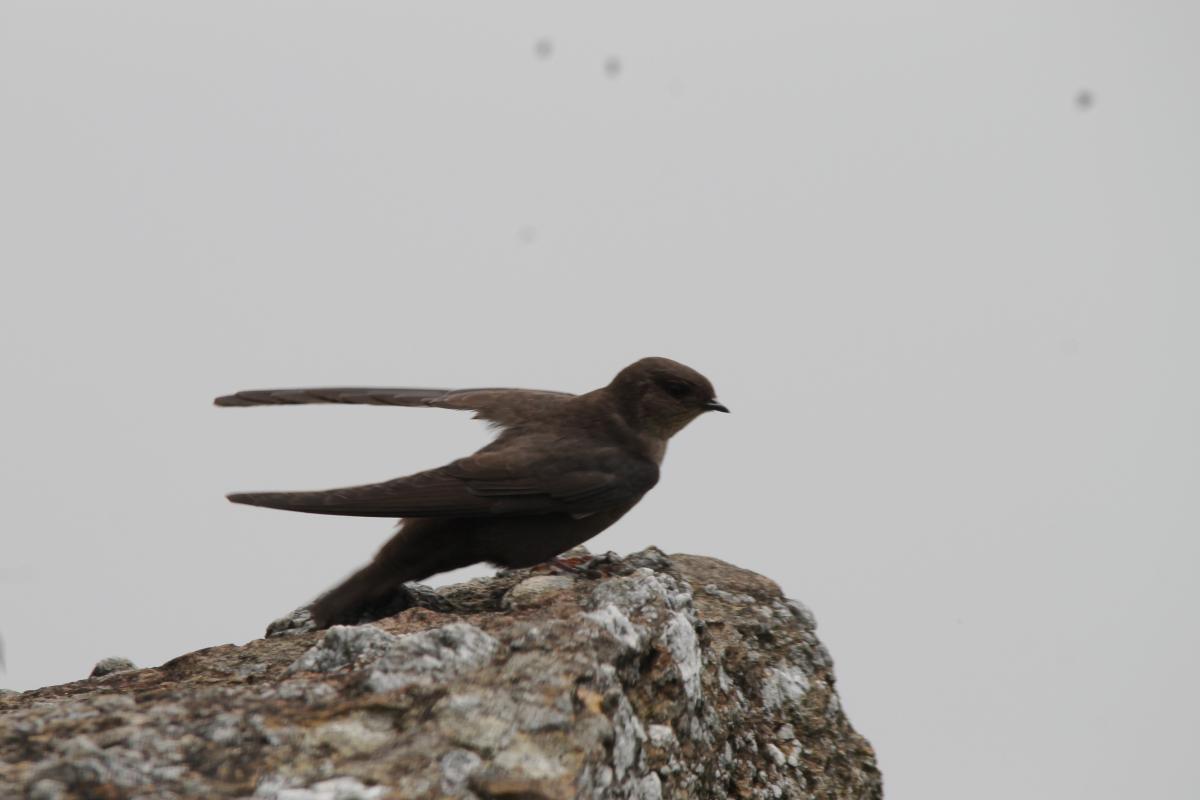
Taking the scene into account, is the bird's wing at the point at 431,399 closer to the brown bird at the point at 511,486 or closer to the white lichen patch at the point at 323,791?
the brown bird at the point at 511,486

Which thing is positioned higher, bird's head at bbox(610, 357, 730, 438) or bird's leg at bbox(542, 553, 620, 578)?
bird's head at bbox(610, 357, 730, 438)

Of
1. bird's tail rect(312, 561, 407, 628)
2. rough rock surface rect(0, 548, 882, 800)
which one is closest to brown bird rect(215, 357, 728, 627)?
bird's tail rect(312, 561, 407, 628)

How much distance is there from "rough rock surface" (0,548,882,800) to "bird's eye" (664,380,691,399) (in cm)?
190

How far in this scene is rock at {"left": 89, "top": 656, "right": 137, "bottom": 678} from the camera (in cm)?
570

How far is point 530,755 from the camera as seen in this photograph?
379 cm

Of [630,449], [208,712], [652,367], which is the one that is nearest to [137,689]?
[208,712]

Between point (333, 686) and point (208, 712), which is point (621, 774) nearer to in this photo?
point (333, 686)

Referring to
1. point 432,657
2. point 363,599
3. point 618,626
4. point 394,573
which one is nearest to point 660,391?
point 394,573

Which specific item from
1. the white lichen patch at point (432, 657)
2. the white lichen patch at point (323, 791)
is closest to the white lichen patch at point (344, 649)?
the white lichen patch at point (432, 657)

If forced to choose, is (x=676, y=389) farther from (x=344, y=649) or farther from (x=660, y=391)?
(x=344, y=649)

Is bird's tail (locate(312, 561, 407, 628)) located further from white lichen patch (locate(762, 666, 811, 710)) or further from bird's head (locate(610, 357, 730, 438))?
white lichen patch (locate(762, 666, 811, 710))

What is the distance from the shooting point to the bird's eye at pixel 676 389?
7320 millimetres

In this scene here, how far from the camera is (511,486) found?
652cm

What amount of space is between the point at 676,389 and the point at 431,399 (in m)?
1.29
